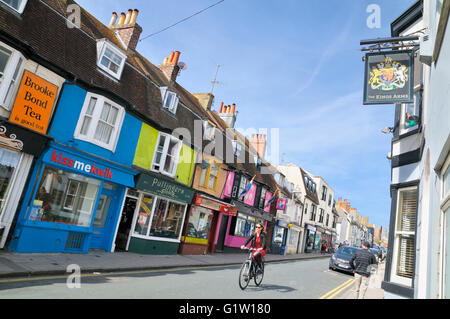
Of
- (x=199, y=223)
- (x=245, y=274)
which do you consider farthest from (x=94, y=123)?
(x=199, y=223)

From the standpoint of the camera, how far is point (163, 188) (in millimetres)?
14867

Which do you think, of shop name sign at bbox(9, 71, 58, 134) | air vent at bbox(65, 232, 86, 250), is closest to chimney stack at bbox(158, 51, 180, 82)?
shop name sign at bbox(9, 71, 58, 134)

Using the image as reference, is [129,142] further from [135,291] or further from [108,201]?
[135,291]

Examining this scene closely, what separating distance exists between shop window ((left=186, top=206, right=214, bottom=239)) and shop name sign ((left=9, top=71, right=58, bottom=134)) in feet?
32.3

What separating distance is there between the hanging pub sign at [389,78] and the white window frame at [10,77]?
1017 cm

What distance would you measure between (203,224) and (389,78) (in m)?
14.2

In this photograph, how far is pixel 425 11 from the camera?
8.05 metres

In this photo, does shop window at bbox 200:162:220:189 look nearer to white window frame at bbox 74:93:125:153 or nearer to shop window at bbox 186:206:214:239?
shop window at bbox 186:206:214:239

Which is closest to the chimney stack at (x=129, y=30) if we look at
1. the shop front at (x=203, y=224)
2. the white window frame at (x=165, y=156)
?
the white window frame at (x=165, y=156)

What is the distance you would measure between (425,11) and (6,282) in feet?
39.9

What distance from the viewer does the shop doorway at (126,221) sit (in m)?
14.2

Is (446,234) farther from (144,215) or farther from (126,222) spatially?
(126,222)

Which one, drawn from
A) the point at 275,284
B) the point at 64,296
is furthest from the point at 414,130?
the point at 64,296

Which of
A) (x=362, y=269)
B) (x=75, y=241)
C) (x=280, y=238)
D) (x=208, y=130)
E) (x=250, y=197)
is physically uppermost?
(x=208, y=130)
